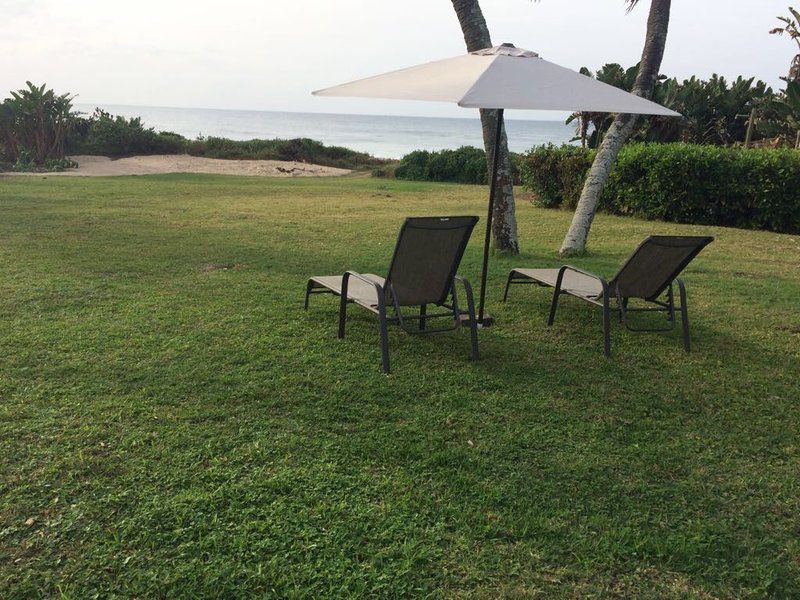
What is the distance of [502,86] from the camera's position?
421 cm

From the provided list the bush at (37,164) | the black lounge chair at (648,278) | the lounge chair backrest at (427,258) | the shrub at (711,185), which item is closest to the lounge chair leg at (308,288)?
the lounge chair backrest at (427,258)

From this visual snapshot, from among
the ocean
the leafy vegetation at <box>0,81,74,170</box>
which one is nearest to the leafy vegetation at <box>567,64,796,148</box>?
the leafy vegetation at <box>0,81,74,170</box>

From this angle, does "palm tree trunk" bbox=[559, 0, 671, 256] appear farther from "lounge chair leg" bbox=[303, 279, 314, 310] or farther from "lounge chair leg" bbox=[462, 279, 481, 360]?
"lounge chair leg" bbox=[462, 279, 481, 360]

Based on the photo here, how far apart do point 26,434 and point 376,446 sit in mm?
1692

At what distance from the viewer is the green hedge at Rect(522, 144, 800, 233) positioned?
11.2m

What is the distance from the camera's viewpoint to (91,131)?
25.2 metres

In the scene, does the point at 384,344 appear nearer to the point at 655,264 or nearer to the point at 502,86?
the point at 502,86

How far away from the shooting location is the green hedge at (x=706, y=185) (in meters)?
11.2

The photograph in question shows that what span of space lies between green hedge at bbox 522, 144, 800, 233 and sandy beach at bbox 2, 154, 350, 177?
41.5ft

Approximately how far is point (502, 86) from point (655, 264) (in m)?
1.73

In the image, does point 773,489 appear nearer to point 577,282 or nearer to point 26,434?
point 577,282

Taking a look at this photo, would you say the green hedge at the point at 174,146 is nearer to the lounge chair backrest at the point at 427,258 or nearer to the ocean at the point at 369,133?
the ocean at the point at 369,133

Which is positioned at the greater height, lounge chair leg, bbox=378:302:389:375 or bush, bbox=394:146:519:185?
bush, bbox=394:146:519:185

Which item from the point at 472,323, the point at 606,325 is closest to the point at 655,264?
the point at 606,325
